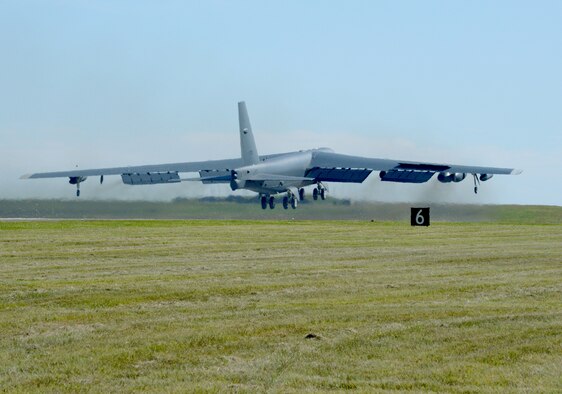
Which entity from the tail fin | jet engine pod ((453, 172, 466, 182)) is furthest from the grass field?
jet engine pod ((453, 172, 466, 182))

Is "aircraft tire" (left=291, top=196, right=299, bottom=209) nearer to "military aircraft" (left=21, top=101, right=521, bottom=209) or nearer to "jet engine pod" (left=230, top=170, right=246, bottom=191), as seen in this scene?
"military aircraft" (left=21, top=101, right=521, bottom=209)

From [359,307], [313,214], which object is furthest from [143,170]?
[359,307]

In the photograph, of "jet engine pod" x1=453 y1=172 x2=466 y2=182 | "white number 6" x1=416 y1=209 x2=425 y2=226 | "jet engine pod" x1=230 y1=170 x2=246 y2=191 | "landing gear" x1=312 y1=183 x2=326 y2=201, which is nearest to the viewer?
"white number 6" x1=416 y1=209 x2=425 y2=226

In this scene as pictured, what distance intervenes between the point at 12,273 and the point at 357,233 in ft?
76.4

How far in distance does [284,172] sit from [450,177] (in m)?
12.7

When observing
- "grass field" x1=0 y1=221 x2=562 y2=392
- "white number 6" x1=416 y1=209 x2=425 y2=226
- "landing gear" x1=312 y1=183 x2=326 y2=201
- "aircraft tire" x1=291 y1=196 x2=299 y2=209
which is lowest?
"grass field" x1=0 y1=221 x2=562 y2=392

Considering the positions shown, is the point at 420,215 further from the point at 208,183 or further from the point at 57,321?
the point at 57,321

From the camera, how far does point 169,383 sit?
37.0ft

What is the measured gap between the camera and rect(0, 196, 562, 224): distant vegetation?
65.4 meters

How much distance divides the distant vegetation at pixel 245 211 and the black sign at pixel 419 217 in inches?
209

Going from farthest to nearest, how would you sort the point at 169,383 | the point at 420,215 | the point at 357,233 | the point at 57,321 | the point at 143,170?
the point at 143,170 → the point at 420,215 → the point at 357,233 → the point at 57,321 → the point at 169,383

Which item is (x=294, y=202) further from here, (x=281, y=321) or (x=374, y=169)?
(x=281, y=321)

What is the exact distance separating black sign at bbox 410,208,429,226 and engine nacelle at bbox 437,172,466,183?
17068mm

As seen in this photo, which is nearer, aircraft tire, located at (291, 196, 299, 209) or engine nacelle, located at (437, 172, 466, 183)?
aircraft tire, located at (291, 196, 299, 209)
